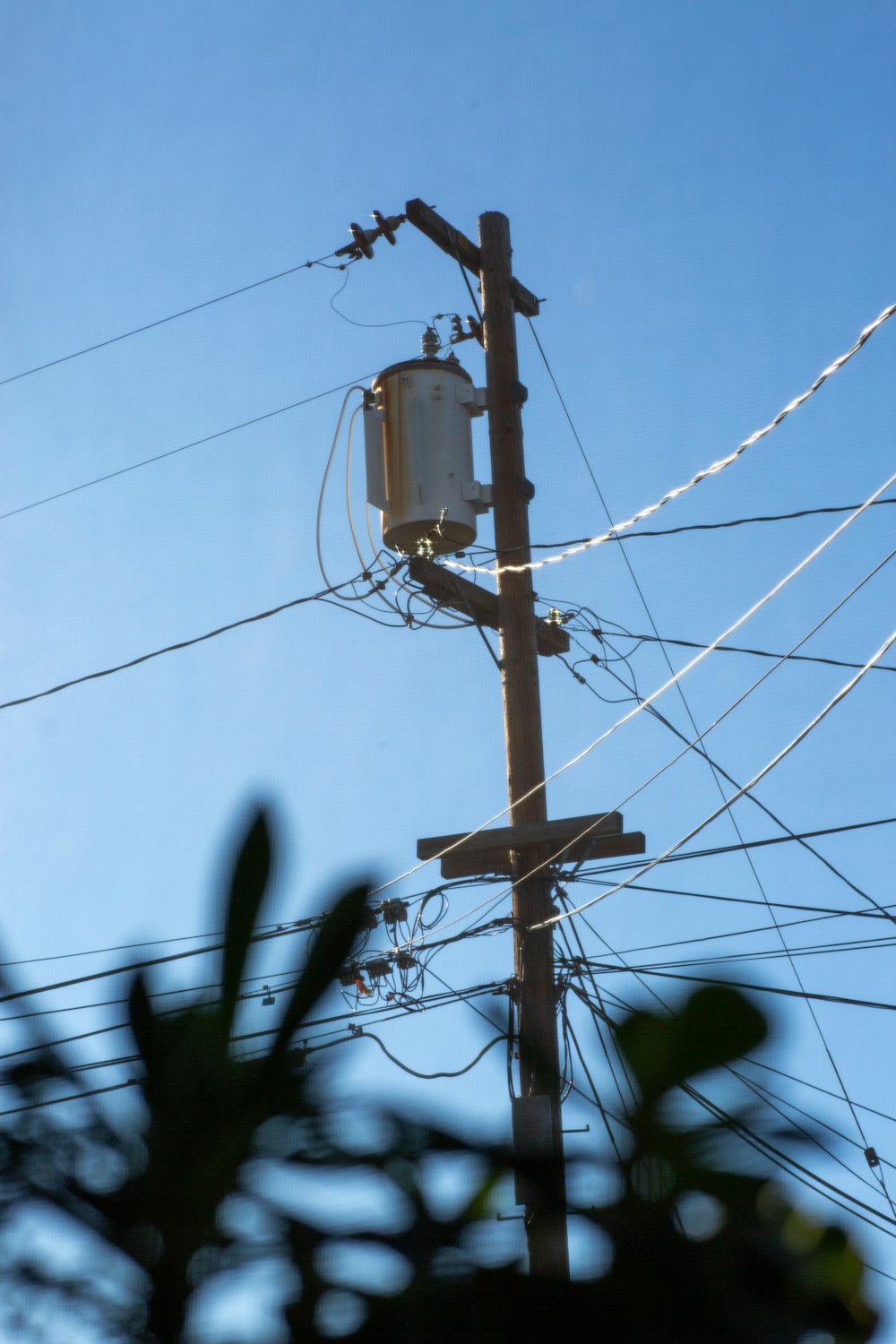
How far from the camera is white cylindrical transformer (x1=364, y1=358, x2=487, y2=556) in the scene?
34.0 ft

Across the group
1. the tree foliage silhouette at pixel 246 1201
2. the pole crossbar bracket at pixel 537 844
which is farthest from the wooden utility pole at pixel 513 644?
the tree foliage silhouette at pixel 246 1201

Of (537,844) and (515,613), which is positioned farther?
(515,613)

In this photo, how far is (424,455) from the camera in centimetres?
1047

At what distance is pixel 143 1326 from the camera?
0.80 m

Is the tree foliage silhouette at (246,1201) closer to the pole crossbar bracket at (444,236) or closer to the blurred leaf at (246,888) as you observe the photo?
the blurred leaf at (246,888)

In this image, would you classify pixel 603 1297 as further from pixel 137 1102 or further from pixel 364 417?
pixel 364 417

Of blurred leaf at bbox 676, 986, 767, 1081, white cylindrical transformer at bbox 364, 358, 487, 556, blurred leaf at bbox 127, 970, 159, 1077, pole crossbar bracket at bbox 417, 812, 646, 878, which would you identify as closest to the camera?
blurred leaf at bbox 676, 986, 767, 1081

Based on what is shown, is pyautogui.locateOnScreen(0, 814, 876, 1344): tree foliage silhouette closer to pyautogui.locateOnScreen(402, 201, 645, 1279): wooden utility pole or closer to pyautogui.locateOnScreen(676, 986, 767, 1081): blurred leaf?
pyautogui.locateOnScreen(676, 986, 767, 1081): blurred leaf

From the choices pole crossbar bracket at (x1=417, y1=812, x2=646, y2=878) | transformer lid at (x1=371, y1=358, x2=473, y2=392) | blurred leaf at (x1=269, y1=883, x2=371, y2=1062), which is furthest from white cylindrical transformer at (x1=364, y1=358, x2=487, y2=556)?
blurred leaf at (x1=269, y1=883, x2=371, y2=1062)

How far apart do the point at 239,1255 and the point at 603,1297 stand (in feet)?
0.62

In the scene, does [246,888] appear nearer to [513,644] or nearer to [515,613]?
[513,644]

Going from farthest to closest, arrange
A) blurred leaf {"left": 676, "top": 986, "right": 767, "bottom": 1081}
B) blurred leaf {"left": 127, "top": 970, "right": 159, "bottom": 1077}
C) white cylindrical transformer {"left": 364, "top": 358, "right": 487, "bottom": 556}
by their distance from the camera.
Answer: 1. white cylindrical transformer {"left": 364, "top": 358, "right": 487, "bottom": 556}
2. blurred leaf {"left": 127, "top": 970, "right": 159, "bottom": 1077}
3. blurred leaf {"left": 676, "top": 986, "right": 767, "bottom": 1081}

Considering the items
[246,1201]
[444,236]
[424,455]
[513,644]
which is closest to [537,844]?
[513,644]

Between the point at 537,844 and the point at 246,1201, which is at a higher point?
the point at 537,844
